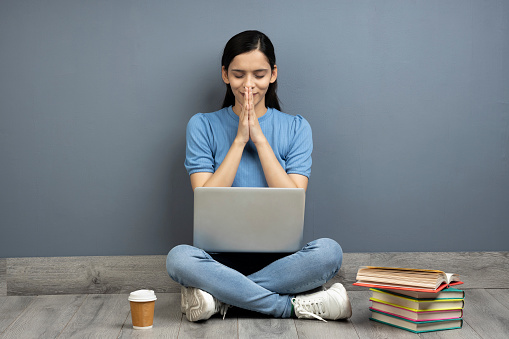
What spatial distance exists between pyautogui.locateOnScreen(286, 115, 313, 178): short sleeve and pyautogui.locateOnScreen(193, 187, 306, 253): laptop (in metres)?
0.35

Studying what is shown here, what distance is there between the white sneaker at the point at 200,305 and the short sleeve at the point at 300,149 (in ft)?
1.86

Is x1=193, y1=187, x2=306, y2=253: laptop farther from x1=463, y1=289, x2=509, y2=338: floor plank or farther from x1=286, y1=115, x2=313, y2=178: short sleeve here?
x1=463, y1=289, x2=509, y2=338: floor plank

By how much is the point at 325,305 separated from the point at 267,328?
220mm

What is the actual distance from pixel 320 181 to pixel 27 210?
1.23 m

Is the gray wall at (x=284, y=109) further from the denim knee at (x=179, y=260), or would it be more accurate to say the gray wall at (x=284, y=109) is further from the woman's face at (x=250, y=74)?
the denim knee at (x=179, y=260)

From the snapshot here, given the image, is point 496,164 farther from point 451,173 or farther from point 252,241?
point 252,241

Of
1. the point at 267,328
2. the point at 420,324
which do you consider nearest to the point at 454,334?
the point at 420,324

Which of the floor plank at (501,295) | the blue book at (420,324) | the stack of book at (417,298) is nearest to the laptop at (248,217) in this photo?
the stack of book at (417,298)

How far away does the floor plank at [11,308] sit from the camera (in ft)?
6.12

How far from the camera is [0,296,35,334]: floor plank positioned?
187 cm

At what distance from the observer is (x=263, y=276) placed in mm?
1900

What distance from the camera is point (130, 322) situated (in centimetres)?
184

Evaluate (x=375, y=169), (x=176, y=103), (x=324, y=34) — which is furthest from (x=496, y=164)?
(x=176, y=103)

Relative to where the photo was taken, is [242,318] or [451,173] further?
[451,173]
